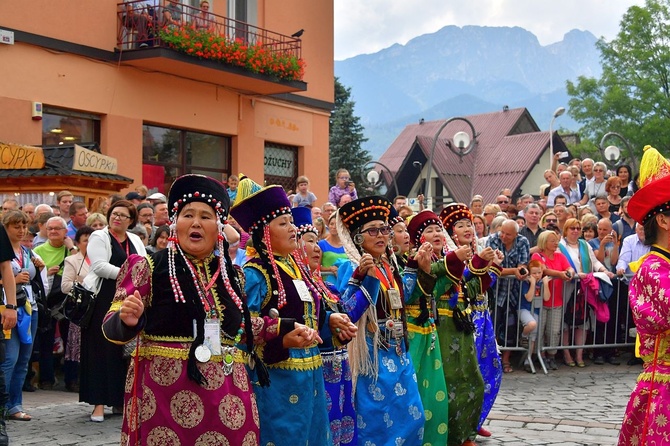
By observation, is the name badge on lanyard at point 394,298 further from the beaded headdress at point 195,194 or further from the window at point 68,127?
the window at point 68,127

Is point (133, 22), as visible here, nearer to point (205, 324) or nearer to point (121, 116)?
point (121, 116)

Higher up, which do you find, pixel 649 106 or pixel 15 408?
pixel 649 106

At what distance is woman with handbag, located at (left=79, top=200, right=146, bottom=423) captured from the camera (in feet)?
29.1

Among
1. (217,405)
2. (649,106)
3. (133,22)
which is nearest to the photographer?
(217,405)

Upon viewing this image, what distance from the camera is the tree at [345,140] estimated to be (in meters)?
42.6

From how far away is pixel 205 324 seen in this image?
4875mm

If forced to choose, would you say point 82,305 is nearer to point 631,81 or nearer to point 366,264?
point 366,264

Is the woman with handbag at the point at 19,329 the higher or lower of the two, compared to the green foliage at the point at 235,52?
lower

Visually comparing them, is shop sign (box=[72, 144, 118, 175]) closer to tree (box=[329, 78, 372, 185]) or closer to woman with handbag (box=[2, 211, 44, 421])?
woman with handbag (box=[2, 211, 44, 421])

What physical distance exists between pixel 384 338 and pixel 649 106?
51.1 metres

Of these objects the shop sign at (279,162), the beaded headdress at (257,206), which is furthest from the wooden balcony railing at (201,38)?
the beaded headdress at (257,206)

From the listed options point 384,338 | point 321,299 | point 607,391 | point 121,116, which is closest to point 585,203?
point 607,391

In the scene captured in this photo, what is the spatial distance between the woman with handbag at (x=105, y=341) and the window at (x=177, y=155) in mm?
9273

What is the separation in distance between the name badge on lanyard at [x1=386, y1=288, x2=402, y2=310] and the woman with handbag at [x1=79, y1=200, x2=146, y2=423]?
290 cm
